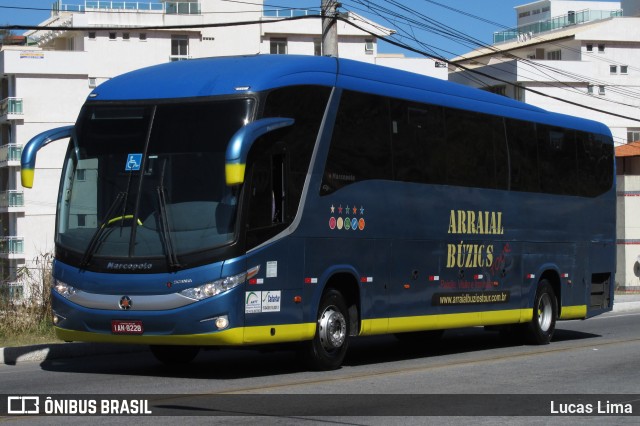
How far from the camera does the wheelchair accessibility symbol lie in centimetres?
1395

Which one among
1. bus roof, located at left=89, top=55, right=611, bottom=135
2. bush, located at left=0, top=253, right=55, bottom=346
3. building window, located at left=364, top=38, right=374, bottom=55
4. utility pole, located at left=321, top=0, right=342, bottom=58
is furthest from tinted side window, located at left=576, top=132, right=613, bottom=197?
building window, located at left=364, top=38, right=374, bottom=55

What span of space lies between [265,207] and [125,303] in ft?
6.46

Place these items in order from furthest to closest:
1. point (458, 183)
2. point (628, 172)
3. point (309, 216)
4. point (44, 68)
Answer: point (44, 68) < point (628, 172) < point (458, 183) < point (309, 216)

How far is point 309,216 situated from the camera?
14.8 metres

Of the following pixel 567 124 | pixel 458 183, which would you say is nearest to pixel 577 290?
pixel 567 124

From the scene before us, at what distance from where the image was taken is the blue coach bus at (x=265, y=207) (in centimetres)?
1355

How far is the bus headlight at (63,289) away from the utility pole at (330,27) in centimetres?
1102

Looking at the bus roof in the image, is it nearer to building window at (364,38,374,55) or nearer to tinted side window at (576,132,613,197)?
tinted side window at (576,132,613,197)

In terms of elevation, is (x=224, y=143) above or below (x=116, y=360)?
above

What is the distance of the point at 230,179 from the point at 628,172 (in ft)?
156

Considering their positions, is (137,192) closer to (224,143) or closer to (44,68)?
(224,143)

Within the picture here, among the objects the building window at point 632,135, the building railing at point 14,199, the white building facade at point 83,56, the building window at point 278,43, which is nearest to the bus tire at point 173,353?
the white building facade at point 83,56

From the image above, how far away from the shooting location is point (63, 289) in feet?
46.6

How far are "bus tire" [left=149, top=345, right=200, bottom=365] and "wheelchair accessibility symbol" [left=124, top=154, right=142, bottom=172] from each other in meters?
2.89
